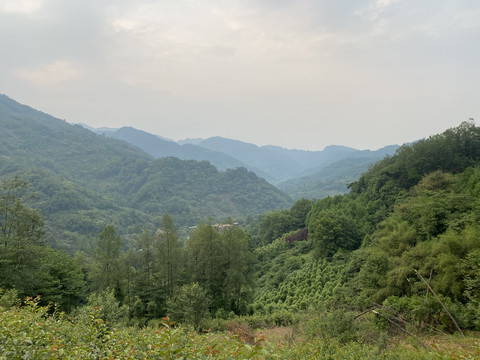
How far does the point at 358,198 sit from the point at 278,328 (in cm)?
2485

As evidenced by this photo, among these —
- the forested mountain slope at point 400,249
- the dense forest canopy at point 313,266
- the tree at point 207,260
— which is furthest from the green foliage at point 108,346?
the tree at point 207,260

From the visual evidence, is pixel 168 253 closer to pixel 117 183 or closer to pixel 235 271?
pixel 235 271

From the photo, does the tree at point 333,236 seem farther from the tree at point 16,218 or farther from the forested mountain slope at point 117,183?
the forested mountain slope at point 117,183

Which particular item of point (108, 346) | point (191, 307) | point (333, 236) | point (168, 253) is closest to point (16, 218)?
point (168, 253)

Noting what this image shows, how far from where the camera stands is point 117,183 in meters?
150

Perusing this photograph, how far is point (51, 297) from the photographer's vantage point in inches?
634

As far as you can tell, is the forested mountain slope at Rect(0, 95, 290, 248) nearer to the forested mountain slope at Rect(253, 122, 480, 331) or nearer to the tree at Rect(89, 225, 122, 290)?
the tree at Rect(89, 225, 122, 290)

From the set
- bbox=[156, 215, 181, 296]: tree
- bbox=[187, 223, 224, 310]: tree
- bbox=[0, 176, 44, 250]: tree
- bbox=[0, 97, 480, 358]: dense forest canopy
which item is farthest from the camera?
bbox=[187, 223, 224, 310]: tree

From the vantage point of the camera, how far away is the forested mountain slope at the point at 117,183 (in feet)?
327

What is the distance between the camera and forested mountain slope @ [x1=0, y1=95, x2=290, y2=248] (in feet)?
327

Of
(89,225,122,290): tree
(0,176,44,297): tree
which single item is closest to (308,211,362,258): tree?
(89,225,122,290): tree

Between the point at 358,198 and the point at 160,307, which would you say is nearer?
the point at 160,307

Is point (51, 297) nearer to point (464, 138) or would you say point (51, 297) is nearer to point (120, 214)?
point (464, 138)

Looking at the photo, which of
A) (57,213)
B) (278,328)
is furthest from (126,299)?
(57,213)
